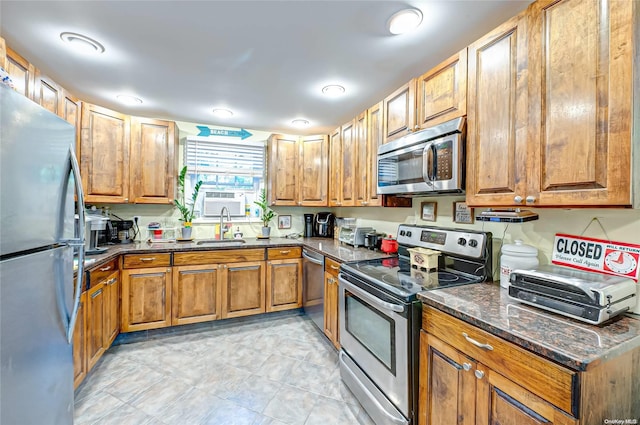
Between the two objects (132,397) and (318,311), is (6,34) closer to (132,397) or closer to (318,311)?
(132,397)

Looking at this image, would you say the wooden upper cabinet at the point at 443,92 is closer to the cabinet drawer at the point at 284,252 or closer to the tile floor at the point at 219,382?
the cabinet drawer at the point at 284,252

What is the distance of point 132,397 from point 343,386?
4.98 feet

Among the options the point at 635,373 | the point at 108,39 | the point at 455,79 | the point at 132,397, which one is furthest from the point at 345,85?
the point at 132,397

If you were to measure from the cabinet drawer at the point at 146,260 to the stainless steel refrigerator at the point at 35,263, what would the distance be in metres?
1.43

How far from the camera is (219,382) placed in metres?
2.01

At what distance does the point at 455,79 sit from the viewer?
1618 mm

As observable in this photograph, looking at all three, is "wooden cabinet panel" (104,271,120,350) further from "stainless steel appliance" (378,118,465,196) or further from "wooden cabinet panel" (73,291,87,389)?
"stainless steel appliance" (378,118,465,196)

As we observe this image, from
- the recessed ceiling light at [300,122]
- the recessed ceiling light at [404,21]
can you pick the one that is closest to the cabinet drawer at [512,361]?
the recessed ceiling light at [404,21]

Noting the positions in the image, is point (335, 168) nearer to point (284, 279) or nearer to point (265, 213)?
point (265, 213)

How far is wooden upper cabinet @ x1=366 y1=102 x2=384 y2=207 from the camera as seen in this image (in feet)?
7.72

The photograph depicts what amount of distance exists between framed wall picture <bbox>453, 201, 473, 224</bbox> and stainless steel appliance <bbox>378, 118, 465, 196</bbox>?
0.26 metres

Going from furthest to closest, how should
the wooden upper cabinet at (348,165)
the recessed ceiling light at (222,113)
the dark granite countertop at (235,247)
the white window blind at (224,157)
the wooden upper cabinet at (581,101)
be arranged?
the white window blind at (224,157), the recessed ceiling light at (222,113), the wooden upper cabinet at (348,165), the dark granite countertop at (235,247), the wooden upper cabinet at (581,101)

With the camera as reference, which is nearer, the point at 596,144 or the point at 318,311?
the point at 596,144

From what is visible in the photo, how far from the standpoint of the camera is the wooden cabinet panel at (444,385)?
1.08 meters
